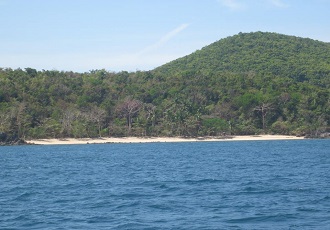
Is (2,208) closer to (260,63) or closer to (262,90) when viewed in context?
(262,90)

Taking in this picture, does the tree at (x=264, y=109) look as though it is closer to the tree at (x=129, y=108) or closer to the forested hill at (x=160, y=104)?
the forested hill at (x=160, y=104)

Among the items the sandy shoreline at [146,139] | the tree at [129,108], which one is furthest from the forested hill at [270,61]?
the sandy shoreline at [146,139]

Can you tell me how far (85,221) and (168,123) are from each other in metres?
98.5

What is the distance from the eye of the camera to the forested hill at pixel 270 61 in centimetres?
15950

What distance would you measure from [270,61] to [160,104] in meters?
52.6

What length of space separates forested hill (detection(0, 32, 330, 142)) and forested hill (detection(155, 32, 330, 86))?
3219 mm

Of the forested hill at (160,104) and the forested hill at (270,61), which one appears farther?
the forested hill at (270,61)

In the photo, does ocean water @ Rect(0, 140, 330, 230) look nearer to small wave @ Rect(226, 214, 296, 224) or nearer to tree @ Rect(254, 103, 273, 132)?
small wave @ Rect(226, 214, 296, 224)

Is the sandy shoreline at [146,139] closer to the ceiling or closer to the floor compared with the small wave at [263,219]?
closer to the ceiling

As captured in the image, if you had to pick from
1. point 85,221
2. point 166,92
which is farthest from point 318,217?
point 166,92

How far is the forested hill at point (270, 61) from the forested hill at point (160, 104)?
3.22 metres

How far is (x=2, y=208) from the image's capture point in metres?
28.5

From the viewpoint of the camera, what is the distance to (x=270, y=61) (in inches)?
6885

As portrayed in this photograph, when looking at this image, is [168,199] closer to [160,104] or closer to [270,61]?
[160,104]
